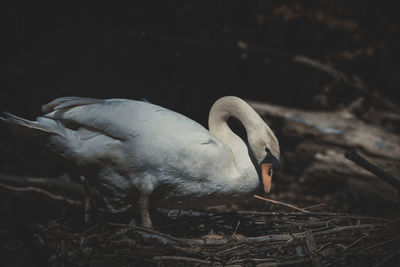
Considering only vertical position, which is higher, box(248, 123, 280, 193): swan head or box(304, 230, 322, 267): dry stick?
box(248, 123, 280, 193): swan head

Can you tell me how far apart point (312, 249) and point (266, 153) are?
0.61 meters

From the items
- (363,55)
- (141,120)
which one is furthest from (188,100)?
(363,55)

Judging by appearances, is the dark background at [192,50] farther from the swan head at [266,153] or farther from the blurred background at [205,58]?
the swan head at [266,153]

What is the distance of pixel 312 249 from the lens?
7.24 feet

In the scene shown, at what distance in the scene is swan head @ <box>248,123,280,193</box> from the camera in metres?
2.46

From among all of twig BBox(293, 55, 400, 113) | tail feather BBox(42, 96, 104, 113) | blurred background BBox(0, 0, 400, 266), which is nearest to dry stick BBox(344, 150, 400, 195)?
blurred background BBox(0, 0, 400, 266)

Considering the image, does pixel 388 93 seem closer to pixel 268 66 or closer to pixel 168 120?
pixel 268 66

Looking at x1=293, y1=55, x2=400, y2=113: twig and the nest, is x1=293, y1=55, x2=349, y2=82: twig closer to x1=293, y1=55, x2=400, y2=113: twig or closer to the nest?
x1=293, y1=55, x2=400, y2=113: twig

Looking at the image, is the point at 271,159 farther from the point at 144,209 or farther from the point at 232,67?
the point at 232,67

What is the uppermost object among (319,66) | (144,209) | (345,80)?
(319,66)

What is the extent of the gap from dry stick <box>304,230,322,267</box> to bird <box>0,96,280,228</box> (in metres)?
0.37

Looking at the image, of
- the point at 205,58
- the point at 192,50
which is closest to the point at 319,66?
the point at 205,58

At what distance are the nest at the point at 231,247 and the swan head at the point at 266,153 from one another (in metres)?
0.37

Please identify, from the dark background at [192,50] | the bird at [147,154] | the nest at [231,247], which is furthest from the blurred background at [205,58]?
the nest at [231,247]
